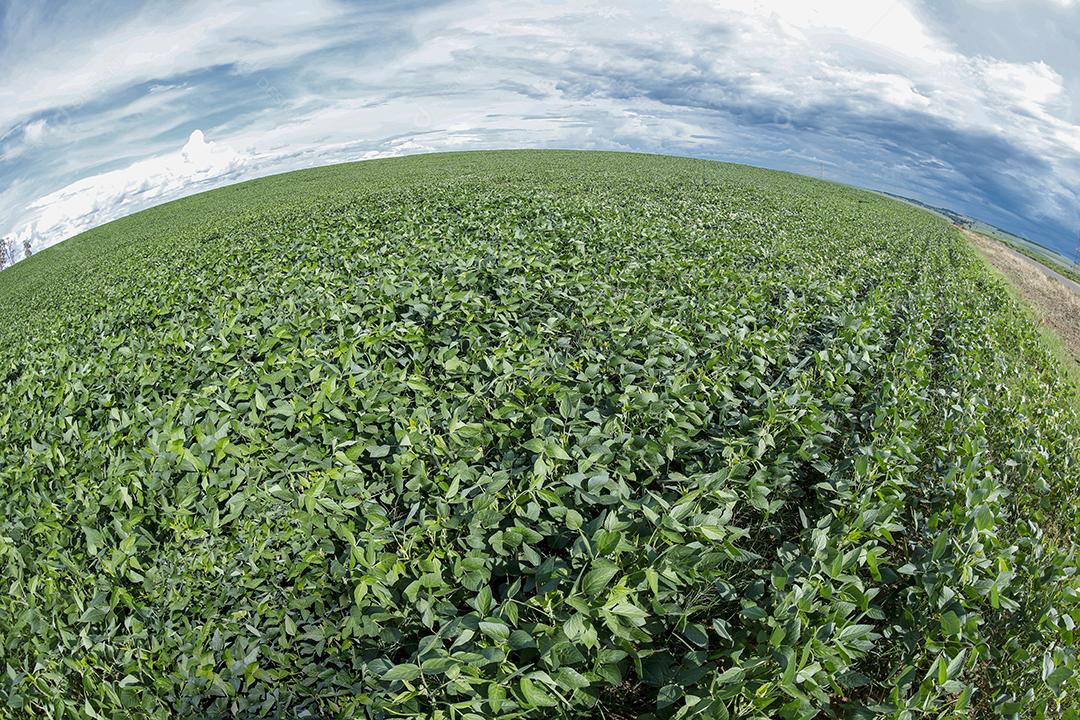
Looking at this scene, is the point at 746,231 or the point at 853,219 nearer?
the point at 746,231

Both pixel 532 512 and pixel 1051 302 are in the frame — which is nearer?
pixel 532 512

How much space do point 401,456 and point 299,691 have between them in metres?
1.30

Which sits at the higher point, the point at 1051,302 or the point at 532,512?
the point at 532,512

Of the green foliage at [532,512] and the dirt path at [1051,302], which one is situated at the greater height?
the green foliage at [532,512]

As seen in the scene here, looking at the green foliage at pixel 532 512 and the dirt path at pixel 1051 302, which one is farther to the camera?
the dirt path at pixel 1051 302

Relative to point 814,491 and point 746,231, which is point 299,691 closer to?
point 814,491

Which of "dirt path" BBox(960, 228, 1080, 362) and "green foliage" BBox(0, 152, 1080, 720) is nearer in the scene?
"green foliage" BBox(0, 152, 1080, 720)

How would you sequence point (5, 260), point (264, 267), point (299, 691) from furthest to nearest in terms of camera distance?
point (5, 260)
point (264, 267)
point (299, 691)

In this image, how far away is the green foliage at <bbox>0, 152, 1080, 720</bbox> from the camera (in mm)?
2309

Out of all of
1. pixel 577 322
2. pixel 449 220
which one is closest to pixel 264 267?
pixel 449 220

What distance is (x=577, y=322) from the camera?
5402 mm

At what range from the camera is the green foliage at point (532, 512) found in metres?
2.31

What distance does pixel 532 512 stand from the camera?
272 centimetres

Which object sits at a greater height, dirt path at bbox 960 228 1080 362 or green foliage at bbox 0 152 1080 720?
green foliage at bbox 0 152 1080 720
